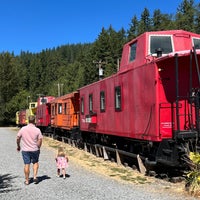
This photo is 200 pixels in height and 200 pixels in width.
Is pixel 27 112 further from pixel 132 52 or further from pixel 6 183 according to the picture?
pixel 6 183

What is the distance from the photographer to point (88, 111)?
58.0 feet

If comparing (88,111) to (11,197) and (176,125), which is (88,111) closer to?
(176,125)

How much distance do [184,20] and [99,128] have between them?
Result: 237 feet

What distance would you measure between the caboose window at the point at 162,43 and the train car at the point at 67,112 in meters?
11.1

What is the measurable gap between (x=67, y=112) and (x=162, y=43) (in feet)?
45.7

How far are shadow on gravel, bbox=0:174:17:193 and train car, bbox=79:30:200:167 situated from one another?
381 centimetres

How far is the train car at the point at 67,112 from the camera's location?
23.3 metres

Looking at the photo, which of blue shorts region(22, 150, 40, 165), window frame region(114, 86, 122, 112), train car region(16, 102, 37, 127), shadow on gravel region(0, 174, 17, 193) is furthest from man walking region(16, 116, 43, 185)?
train car region(16, 102, 37, 127)

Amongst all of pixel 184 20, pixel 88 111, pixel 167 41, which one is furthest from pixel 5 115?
pixel 167 41

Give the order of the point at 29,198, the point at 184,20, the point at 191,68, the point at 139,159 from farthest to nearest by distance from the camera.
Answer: the point at 184,20 → the point at 139,159 → the point at 191,68 → the point at 29,198

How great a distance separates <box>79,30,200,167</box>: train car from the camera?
952 cm

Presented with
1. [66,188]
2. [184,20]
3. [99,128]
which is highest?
[184,20]

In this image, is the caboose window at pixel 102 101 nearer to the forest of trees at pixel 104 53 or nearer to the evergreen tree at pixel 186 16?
the forest of trees at pixel 104 53

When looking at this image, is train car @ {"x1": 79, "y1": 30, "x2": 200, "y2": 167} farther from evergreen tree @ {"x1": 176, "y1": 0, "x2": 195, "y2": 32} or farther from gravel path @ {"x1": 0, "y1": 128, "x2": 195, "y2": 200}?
evergreen tree @ {"x1": 176, "y1": 0, "x2": 195, "y2": 32}
